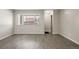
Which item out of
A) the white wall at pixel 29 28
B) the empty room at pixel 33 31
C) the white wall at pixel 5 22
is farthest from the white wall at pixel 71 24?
the white wall at pixel 5 22

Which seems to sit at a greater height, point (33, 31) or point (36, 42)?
point (33, 31)

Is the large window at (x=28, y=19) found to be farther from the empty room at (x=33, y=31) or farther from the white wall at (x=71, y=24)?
the white wall at (x=71, y=24)

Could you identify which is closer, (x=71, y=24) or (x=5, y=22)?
(x=5, y=22)

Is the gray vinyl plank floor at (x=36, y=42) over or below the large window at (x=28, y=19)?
below

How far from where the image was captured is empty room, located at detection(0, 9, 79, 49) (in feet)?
2.72

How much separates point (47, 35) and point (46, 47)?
0.13 m

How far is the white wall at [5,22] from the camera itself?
2.66 feet

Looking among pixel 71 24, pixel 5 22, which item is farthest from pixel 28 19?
pixel 71 24

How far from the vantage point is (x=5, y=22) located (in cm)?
86

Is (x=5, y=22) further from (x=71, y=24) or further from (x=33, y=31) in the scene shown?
(x=71, y=24)

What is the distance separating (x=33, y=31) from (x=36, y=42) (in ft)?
0.39
